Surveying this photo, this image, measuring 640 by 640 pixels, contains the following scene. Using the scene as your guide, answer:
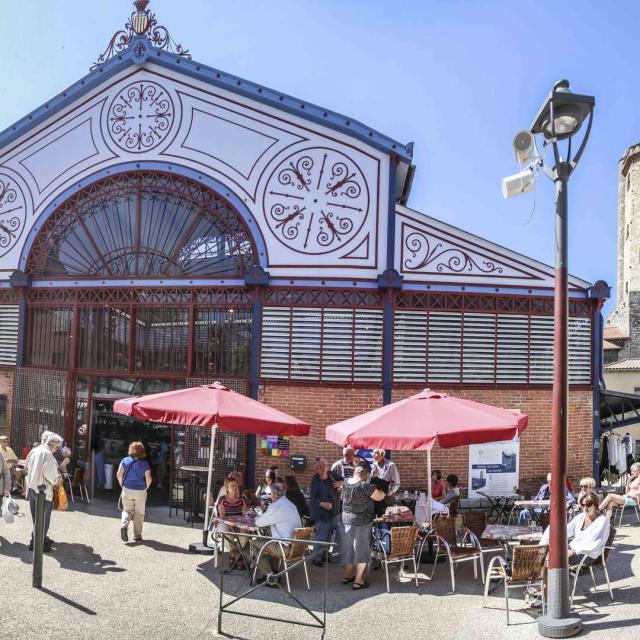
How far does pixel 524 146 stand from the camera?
7.17 m

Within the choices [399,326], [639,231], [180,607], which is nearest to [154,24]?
[399,326]

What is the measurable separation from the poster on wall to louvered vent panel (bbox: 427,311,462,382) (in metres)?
1.49

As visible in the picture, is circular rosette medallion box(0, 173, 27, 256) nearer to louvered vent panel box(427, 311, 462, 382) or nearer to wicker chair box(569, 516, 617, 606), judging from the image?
louvered vent panel box(427, 311, 462, 382)

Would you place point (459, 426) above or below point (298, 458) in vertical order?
above

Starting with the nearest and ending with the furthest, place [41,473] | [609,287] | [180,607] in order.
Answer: [180,607], [41,473], [609,287]

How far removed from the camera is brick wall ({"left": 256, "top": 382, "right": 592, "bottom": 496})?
13.0 metres

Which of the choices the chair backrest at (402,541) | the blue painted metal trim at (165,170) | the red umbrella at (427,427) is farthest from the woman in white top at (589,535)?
the blue painted metal trim at (165,170)

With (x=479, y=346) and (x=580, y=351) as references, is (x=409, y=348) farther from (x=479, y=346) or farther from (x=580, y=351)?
(x=580, y=351)

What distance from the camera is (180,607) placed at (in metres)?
7.31

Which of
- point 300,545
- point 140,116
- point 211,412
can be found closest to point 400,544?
point 300,545

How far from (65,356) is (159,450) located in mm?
2877

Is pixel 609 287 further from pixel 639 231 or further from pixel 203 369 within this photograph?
pixel 639 231

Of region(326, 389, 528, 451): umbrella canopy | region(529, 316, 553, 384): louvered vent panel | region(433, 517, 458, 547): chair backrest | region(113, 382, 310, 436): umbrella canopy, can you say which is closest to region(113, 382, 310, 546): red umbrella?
region(113, 382, 310, 436): umbrella canopy

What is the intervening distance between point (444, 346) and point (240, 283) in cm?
417
